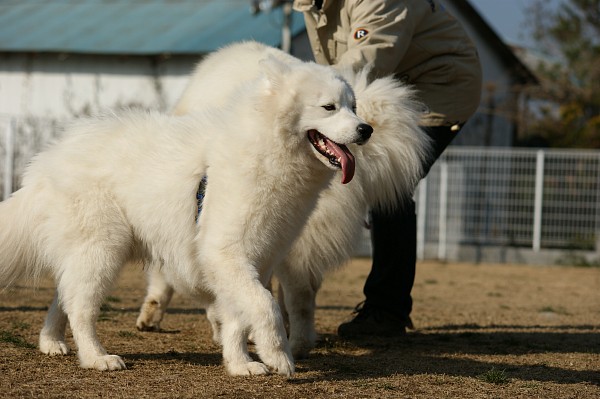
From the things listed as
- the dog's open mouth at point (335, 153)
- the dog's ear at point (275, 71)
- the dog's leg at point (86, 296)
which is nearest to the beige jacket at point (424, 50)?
the dog's ear at point (275, 71)

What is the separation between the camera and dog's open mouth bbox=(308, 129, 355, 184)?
163 inches

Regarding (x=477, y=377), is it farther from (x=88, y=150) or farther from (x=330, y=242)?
(x=88, y=150)

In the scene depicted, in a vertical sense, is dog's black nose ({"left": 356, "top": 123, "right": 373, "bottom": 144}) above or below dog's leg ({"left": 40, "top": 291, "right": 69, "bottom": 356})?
above

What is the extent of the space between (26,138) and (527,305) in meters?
9.73

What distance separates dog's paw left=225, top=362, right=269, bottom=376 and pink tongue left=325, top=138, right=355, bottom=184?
990mm

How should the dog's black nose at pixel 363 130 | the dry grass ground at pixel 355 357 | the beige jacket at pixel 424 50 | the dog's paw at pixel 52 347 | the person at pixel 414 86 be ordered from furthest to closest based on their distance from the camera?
the person at pixel 414 86 < the beige jacket at pixel 424 50 < the dog's paw at pixel 52 347 < the dog's black nose at pixel 363 130 < the dry grass ground at pixel 355 357

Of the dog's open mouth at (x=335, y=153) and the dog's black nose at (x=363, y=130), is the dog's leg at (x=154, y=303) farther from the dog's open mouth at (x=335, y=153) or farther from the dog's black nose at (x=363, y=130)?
the dog's black nose at (x=363, y=130)

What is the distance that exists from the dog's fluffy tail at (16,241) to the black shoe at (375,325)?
2241 millimetres

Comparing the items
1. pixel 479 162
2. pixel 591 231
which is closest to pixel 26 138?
pixel 479 162

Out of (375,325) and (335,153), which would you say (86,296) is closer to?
(335,153)

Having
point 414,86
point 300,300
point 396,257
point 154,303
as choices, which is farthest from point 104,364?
point 414,86

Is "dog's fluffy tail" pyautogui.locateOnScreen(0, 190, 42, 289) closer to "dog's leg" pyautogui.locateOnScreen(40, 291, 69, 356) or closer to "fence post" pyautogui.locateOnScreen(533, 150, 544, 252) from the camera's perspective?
Result: "dog's leg" pyautogui.locateOnScreen(40, 291, 69, 356)

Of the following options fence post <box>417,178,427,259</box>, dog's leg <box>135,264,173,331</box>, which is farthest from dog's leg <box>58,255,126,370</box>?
fence post <box>417,178,427,259</box>

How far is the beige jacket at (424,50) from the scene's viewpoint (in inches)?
215
